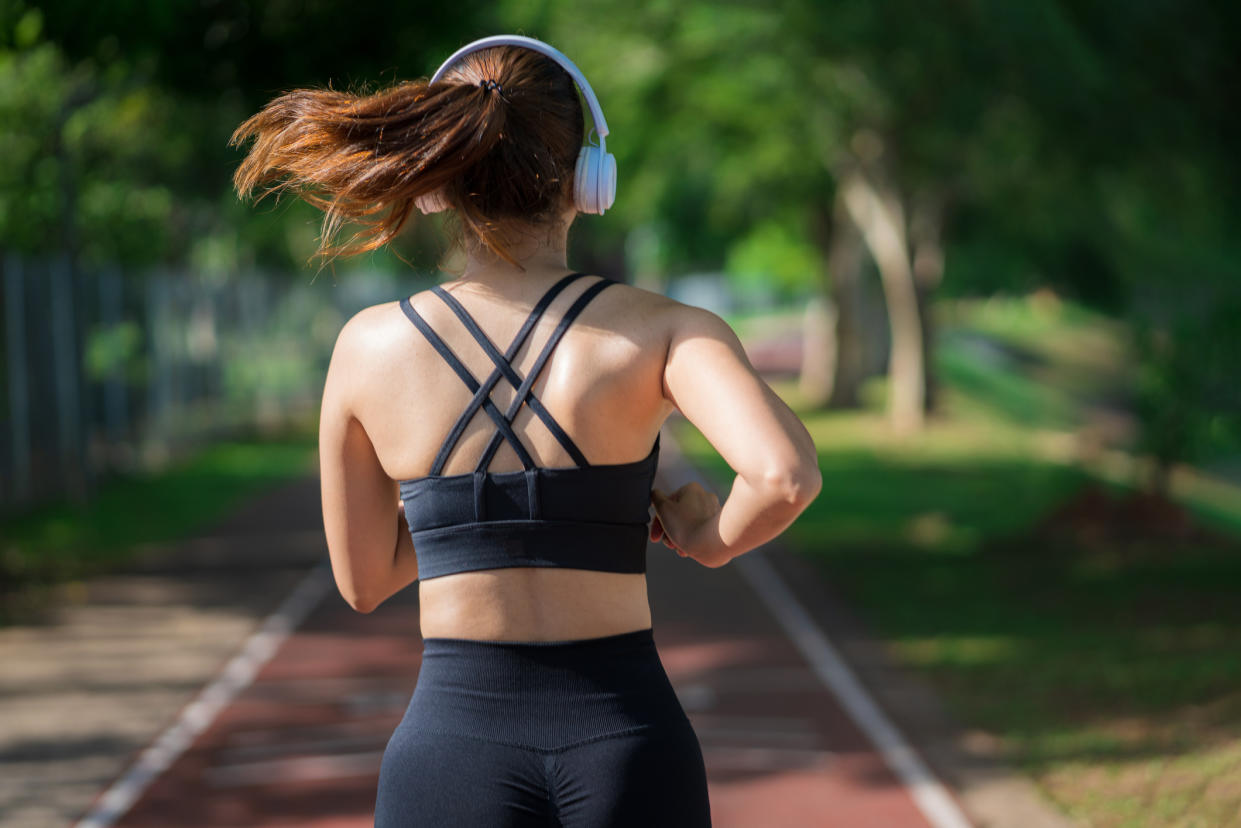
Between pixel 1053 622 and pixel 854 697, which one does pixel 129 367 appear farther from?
pixel 854 697

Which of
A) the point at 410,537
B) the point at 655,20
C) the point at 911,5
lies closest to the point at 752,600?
the point at 911,5

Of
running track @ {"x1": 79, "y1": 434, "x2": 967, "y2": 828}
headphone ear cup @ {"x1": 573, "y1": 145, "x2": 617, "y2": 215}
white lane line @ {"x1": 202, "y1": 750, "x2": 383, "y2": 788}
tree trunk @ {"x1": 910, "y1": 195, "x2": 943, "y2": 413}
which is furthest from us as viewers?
tree trunk @ {"x1": 910, "y1": 195, "x2": 943, "y2": 413}

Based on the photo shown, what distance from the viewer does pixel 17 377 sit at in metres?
14.0

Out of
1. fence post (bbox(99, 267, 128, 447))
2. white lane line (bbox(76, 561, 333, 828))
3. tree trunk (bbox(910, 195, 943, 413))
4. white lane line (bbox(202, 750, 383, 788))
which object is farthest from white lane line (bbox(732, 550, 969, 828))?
tree trunk (bbox(910, 195, 943, 413))

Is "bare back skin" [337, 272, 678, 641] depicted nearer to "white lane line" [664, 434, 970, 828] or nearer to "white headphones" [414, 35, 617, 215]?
"white headphones" [414, 35, 617, 215]

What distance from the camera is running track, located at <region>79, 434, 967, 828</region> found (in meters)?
6.06

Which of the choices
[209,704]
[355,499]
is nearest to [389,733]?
[209,704]

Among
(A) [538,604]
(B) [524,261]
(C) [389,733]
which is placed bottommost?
(C) [389,733]

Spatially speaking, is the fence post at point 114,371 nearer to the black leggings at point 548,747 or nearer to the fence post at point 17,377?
the fence post at point 17,377

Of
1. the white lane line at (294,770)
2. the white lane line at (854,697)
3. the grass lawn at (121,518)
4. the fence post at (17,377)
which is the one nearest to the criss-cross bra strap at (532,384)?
the white lane line at (854,697)

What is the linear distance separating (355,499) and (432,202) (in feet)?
1.57

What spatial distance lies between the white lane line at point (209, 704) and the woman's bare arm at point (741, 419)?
15.3 feet

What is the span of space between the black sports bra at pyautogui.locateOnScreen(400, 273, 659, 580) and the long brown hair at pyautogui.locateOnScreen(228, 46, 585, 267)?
0.46 ft

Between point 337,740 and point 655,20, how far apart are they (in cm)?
1042
